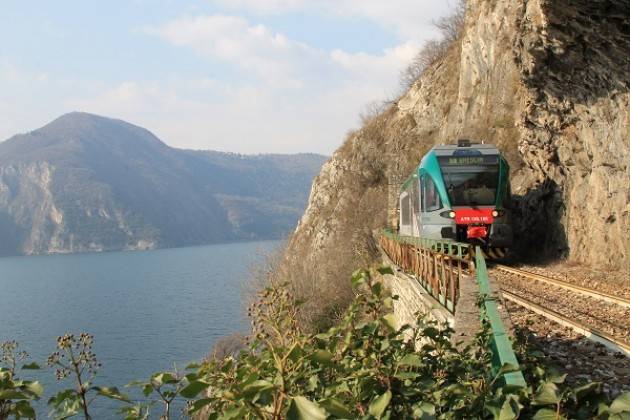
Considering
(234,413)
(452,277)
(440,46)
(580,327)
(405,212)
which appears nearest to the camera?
(234,413)

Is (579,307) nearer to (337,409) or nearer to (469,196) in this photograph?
(469,196)

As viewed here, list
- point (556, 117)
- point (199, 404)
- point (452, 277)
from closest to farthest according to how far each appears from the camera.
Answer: point (199, 404)
point (452, 277)
point (556, 117)

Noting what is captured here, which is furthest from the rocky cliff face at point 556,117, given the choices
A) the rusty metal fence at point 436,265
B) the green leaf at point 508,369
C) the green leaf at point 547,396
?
the green leaf at point 547,396

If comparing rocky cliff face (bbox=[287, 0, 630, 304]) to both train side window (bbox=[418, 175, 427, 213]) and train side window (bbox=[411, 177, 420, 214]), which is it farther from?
train side window (bbox=[411, 177, 420, 214])

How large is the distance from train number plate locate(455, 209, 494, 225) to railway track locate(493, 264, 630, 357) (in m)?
3.08

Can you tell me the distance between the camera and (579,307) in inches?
386

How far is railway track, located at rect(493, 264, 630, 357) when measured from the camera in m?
7.52

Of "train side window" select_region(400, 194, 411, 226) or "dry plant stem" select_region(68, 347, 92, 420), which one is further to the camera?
"train side window" select_region(400, 194, 411, 226)

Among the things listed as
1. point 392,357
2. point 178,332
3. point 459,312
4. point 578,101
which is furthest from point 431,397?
point 178,332

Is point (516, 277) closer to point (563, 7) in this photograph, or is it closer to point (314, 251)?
point (563, 7)

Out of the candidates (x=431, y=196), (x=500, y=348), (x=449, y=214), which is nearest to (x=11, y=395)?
(x=500, y=348)

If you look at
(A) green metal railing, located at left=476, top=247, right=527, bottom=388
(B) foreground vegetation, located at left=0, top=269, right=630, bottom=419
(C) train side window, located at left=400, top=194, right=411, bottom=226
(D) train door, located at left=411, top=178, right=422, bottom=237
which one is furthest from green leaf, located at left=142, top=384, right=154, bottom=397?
(C) train side window, located at left=400, top=194, right=411, bottom=226

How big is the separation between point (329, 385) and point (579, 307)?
8887 mm

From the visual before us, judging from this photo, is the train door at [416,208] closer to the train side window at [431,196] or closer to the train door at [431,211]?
the train door at [431,211]
